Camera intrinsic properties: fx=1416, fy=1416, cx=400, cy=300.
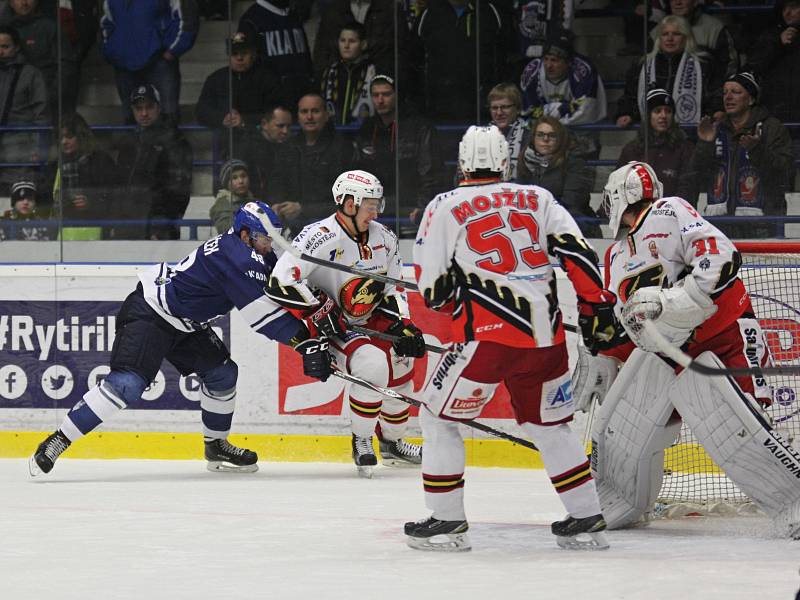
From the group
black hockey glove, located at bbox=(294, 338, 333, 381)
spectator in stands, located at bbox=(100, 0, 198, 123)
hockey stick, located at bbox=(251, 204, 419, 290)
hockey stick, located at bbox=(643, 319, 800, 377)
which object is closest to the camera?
hockey stick, located at bbox=(643, 319, 800, 377)

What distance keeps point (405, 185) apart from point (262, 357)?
104 centimetres

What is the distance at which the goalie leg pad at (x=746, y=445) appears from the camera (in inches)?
150

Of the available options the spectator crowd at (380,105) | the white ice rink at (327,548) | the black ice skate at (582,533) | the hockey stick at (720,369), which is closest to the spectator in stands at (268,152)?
the spectator crowd at (380,105)

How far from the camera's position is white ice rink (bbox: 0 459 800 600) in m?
3.20

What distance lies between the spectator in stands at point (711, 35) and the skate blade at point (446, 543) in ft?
10.1

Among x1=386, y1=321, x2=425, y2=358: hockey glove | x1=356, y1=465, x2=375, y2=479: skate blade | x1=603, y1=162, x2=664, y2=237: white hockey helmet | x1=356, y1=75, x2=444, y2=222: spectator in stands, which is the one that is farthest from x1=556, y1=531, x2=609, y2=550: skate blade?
x1=356, y1=75, x2=444, y2=222: spectator in stands

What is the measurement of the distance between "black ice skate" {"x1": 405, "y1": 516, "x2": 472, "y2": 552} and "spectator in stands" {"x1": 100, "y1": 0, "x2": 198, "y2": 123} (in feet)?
11.4

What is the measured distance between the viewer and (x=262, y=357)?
5.65 m

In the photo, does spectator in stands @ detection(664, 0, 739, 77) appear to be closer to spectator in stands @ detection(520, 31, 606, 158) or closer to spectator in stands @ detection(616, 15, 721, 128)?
spectator in stands @ detection(616, 15, 721, 128)

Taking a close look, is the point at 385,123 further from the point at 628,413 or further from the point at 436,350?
the point at 628,413

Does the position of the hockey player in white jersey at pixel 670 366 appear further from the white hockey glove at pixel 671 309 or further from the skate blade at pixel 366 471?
the skate blade at pixel 366 471

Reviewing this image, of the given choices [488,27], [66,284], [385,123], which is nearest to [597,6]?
[488,27]

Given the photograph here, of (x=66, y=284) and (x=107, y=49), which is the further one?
(x=107, y=49)

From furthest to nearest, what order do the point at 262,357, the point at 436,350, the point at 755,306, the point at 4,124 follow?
the point at 4,124 < the point at 262,357 < the point at 436,350 < the point at 755,306
